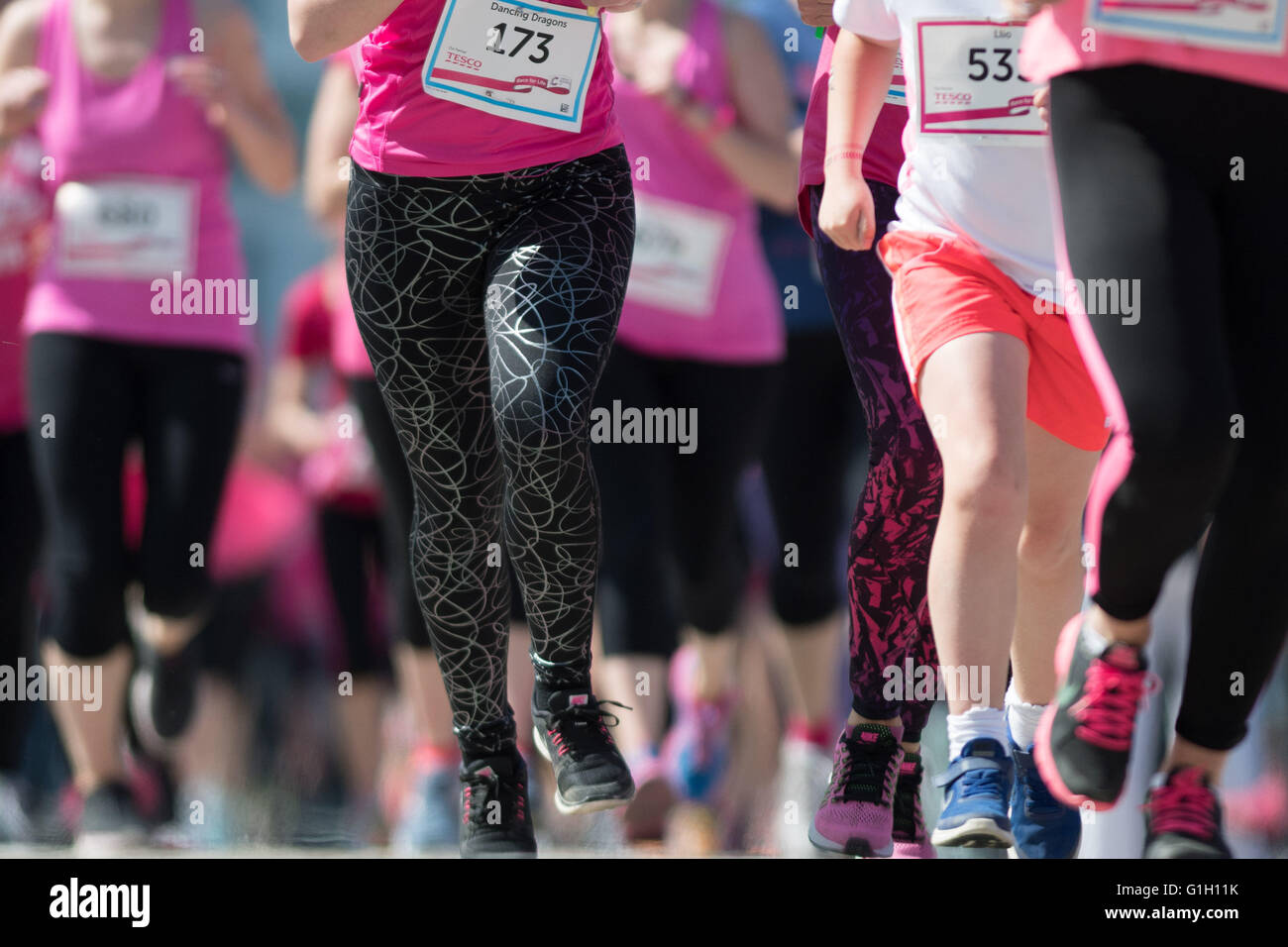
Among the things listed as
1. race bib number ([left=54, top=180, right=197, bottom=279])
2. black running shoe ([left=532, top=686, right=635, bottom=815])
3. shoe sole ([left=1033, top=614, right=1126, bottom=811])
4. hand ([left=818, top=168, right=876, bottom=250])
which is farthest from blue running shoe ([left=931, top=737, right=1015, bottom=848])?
race bib number ([left=54, top=180, right=197, bottom=279])

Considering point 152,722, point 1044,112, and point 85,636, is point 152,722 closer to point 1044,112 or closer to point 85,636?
point 85,636

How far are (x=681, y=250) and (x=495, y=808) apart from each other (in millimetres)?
1784

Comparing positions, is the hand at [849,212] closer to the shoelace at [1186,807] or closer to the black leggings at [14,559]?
the shoelace at [1186,807]

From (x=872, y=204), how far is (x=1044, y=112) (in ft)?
1.30

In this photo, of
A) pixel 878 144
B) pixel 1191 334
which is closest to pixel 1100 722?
pixel 1191 334

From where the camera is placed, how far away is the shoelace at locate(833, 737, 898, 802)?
9.96 ft

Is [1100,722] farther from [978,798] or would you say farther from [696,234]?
[696,234]

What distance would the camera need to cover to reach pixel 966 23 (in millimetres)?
2947

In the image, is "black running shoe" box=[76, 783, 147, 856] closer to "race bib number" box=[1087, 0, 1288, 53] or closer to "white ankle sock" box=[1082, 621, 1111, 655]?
"white ankle sock" box=[1082, 621, 1111, 655]

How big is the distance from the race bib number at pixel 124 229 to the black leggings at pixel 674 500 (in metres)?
1.01

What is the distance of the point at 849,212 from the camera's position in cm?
297

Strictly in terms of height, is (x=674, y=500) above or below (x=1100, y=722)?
above

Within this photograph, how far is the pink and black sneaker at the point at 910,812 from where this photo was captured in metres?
3.14
